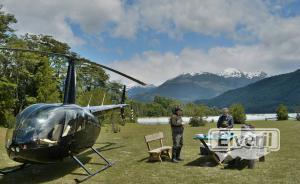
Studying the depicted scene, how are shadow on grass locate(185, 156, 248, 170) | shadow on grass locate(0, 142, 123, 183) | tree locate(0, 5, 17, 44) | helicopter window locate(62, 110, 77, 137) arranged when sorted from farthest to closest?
tree locate(0, 5, 17, 44) → shadow on grass locate(185, 156, 248, 170) → shadow on grass locate(0, 142, 123, 183) → helicopter window locate(62, 110, 77, 137)

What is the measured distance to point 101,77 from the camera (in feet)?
257

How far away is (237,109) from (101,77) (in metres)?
31.5

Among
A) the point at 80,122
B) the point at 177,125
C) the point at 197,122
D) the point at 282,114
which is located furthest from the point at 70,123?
the point at 282,114

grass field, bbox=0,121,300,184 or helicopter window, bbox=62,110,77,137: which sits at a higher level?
helicopter window, bbox=62,110,77,137

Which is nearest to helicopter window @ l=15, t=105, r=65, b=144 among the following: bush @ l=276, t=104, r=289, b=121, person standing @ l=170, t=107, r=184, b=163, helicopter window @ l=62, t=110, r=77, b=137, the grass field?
helicopter window @ l=62, t=110, r=77, b=137

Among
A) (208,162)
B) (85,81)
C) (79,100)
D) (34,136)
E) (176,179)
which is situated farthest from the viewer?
(85,81)

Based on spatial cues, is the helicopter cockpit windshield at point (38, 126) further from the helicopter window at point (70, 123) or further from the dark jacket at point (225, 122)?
the dark jacket at point (225, 122)

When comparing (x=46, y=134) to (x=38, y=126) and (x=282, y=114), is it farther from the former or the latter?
(x=282, y=114)

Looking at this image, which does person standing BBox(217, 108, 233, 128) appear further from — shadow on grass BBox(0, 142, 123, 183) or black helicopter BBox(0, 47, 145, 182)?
black helicopter BBox(0, 47, 145, 182)

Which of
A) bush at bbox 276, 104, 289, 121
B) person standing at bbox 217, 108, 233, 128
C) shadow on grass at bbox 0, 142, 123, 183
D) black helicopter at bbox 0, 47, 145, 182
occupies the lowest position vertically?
shadow on grass at bbox 0, 142, 123, 183

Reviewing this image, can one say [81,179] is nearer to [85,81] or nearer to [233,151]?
[233,151]

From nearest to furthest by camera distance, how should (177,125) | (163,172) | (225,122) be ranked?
1. (163,172)
2. (177,125)
3. (225,122)

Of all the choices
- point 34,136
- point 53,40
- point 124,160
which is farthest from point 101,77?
point 34,136

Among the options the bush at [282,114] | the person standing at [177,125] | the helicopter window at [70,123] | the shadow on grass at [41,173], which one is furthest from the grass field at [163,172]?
the bush at [282,114]
